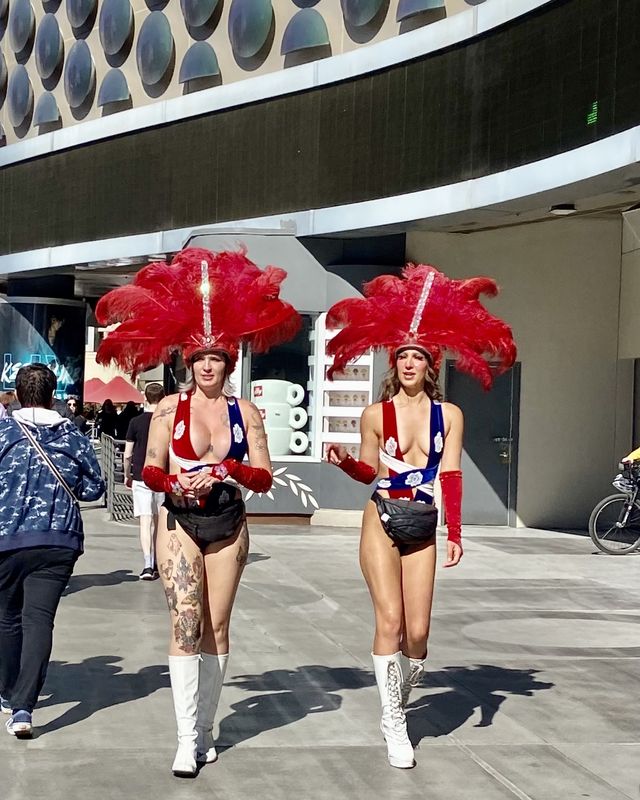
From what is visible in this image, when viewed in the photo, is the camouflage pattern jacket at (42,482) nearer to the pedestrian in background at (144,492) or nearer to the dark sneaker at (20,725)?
the dark sneaker at (20,725)

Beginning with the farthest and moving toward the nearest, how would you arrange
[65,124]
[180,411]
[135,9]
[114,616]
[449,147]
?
[65,124] < [135,9] < [449,147] < [114,616] < [180,411]

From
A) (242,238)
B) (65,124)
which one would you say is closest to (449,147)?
(242,238)

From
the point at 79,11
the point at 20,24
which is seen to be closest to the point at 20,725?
the point at 79,11

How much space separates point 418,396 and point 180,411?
1173 mm

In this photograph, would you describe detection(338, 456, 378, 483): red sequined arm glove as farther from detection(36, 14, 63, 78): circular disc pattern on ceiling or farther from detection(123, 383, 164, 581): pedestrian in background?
detection(36, 14, 63, 78): circular disc pattern on ceiling

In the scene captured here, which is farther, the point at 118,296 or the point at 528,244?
the point at 528,244

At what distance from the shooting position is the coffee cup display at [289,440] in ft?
59.7

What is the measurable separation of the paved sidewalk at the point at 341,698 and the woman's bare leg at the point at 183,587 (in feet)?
1.88

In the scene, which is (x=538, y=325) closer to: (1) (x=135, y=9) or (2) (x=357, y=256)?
(2) (x=357, y=256)

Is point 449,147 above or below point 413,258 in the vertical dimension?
above

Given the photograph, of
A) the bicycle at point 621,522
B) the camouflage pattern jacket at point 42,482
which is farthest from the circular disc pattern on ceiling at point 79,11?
the camouflage pattern jacket at point 42,482

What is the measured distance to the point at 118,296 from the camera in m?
6.77

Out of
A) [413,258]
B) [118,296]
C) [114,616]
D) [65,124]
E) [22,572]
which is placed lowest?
[114,616]

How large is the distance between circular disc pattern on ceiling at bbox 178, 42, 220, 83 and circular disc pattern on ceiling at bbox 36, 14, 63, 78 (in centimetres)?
537
